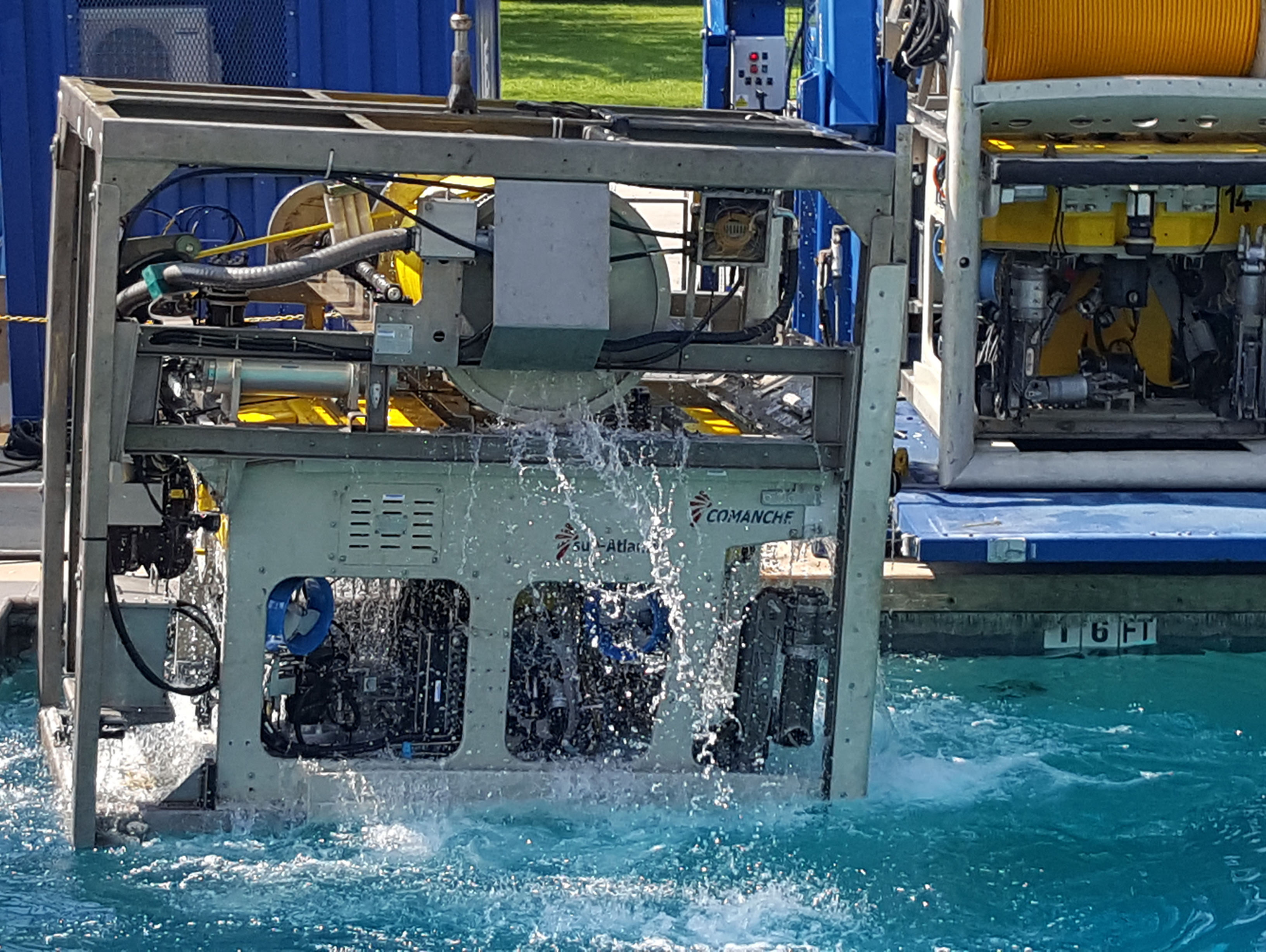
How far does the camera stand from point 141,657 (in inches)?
248

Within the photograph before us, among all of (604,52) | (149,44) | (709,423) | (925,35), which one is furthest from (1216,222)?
(604,52)

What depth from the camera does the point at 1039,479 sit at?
28.1 ft

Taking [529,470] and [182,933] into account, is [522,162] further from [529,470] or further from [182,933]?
[182,933]

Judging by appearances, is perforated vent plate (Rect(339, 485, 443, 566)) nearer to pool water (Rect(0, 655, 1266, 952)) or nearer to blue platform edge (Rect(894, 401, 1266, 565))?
pool water (Rect(0, 655, 1266, 952))

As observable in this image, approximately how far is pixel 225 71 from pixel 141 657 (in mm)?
5231

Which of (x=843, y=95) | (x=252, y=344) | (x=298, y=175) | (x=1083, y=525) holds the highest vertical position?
(x=843, y=95)

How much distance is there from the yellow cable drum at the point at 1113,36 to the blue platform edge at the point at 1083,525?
1815 mm

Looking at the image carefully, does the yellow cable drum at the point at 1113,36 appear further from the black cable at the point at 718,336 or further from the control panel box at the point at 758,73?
the control panel box at the point at 758,73

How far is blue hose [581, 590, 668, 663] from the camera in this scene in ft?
21.5

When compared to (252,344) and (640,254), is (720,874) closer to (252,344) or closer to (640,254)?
(640,254)

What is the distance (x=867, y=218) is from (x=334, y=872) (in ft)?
8.98

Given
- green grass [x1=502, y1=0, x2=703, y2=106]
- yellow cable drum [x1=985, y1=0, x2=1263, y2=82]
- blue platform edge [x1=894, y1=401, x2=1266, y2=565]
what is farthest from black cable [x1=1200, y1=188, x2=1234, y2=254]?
green grass [x1=502, y1=0, x2=703, y2=106]

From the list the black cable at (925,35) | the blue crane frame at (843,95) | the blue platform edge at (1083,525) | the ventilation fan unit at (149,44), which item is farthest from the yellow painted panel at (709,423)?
the ventilation fan unit at (149,44)

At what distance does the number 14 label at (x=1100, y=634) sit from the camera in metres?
8.80
